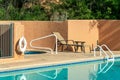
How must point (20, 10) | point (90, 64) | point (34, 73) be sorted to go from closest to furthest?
point (34, 73) → point (90, 64) → point (20, 10)

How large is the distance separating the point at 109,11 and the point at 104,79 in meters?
10.5

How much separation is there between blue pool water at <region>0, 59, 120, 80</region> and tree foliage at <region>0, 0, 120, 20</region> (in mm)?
7081

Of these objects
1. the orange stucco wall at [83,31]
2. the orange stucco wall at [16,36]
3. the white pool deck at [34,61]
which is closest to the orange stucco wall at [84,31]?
the orange stucco wall at [83,31]

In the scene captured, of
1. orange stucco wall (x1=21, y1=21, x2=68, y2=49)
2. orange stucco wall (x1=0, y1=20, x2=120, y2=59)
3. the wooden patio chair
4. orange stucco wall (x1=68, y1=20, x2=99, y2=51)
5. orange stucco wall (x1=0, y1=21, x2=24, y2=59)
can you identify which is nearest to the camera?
orange stucco wall (x1=0, y1=21, x2=24, y2=59)

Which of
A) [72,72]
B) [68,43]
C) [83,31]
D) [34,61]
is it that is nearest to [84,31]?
[83,31]

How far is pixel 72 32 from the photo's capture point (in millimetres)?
20766

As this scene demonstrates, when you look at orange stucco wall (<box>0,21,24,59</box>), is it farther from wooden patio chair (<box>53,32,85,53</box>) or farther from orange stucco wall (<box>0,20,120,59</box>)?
orange stucco wall (<box>0,20,120,59</box>)

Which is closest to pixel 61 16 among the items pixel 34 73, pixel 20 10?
pixel 20 10

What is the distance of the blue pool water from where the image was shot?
13.4 m

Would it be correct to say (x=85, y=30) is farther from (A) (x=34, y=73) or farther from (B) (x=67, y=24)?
(A) (x=34, y=73)

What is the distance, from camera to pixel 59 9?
25.4 metres

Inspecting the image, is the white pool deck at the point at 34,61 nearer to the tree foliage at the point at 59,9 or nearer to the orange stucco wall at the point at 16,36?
the orange stucco wall at the point at 16,36

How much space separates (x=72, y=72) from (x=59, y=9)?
1120cm

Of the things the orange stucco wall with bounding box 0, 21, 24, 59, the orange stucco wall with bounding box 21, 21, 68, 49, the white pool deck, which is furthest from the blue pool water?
the orange stucco wall with bounding box 21, 21, 68, 49
